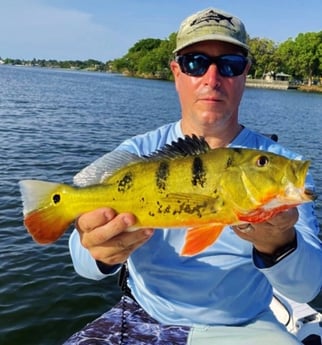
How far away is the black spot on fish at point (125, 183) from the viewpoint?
8.77 feet

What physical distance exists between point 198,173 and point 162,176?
204 mm

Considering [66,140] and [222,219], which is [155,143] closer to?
[222,219]

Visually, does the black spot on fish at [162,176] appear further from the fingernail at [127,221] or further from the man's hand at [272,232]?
the man's hand at [272,232]

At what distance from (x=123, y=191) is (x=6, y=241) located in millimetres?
6758

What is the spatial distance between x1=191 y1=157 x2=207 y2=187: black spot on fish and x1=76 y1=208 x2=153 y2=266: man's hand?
1.34 feet

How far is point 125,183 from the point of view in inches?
106

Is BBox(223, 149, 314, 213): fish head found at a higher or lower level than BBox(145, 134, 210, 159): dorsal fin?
lower

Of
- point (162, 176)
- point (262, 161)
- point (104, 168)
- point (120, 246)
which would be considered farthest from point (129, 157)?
point (262, 161)

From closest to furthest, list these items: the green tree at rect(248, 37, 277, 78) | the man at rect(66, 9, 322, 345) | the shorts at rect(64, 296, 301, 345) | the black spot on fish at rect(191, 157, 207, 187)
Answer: the black spot on fish at rect(191, 157, 207, 187) < the man at rect(66, 9, 322, 345) < the shorts at rect(64, 296, 301, 345) < the green tree at rect(248, 37, 277, 78)

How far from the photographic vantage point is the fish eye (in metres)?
2.59

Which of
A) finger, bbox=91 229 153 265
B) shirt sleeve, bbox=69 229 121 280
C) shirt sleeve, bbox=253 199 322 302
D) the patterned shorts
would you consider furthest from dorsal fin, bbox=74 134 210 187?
the patterned shorts

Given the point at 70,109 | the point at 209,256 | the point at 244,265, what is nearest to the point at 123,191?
the point at 209,256

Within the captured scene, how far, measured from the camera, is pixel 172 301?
3527mm

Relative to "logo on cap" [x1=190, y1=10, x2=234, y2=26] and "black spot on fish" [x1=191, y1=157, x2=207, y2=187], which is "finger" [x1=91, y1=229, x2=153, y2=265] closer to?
"black spot on fish" [x1=191, y1=157, x2=207, y2=187]
